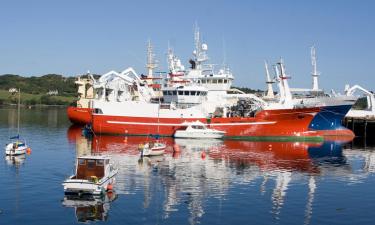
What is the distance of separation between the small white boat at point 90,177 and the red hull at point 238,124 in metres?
34.2

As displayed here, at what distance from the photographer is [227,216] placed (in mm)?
23641

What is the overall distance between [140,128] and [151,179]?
3209 centimetres

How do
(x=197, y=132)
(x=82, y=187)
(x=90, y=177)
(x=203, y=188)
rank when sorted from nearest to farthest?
(x=82, y=187) → (x=90, y=177) → (x=203, y=188) → (x=197, y=132)

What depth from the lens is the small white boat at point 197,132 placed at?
202 feet

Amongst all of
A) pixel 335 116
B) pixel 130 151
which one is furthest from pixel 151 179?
pixel 335 116

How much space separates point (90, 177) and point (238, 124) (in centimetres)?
3734

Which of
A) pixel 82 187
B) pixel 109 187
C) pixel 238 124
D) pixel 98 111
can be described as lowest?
pixel 109 187

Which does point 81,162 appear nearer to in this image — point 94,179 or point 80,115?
point 94,179

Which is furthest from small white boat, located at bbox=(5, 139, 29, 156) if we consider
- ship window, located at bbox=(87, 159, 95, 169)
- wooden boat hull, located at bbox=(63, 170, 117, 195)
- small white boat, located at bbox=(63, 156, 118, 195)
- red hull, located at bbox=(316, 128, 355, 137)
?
red hull, located at bbox=(316, 128, 355, 137)

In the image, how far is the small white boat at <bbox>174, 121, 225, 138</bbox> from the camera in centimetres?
6166

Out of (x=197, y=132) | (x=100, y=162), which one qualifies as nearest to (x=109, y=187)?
(x=100, y=162)

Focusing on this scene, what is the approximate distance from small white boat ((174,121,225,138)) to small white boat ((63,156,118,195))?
32283 millimetres

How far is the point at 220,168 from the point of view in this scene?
39.2m

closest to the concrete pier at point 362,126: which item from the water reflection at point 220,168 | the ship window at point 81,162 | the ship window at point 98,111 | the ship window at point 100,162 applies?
the water reflection at point 220,168
